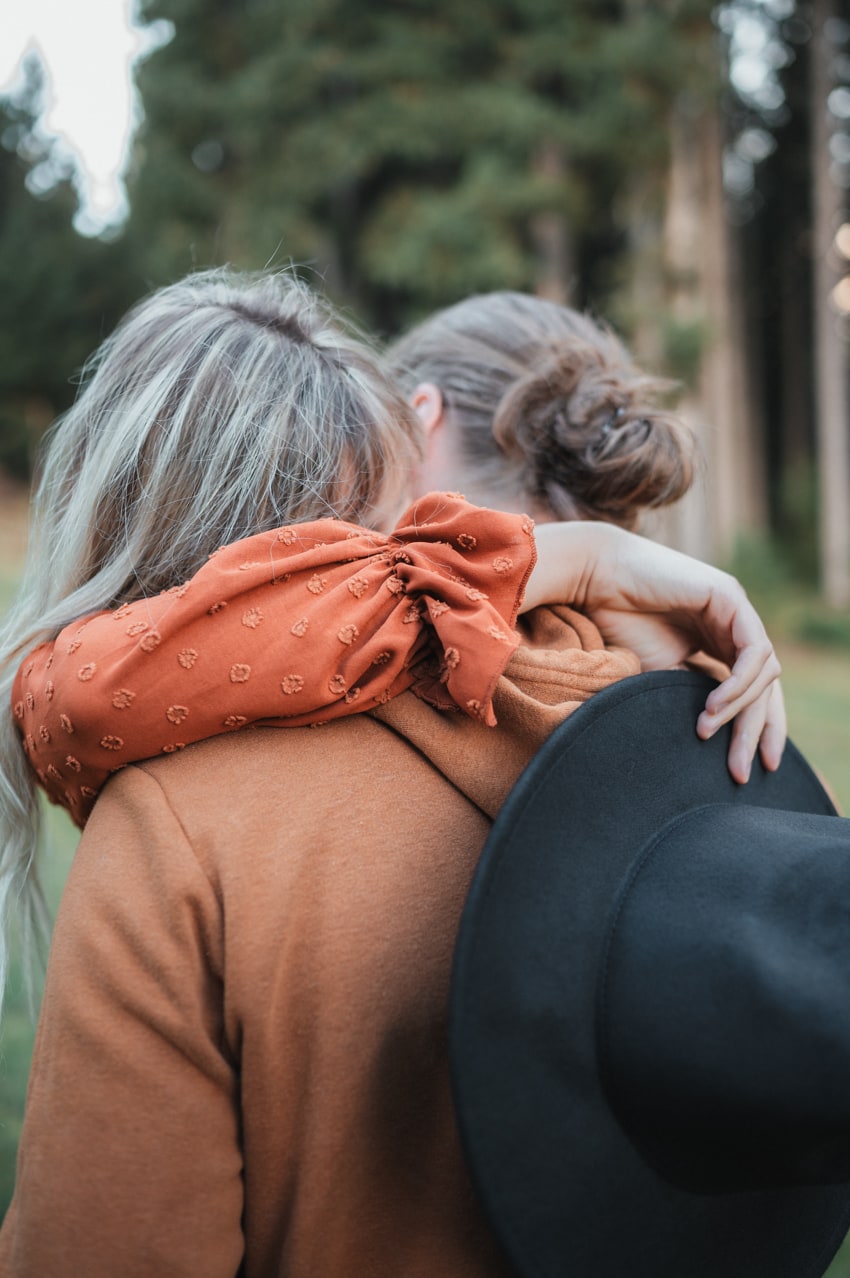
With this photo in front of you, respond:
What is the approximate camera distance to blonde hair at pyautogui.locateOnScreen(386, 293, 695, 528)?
6.00 ft

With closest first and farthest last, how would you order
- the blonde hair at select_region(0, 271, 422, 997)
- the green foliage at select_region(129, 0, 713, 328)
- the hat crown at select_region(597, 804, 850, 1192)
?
the hat crown at select_region(597, 804, 850, 1192) → the blonde hair at select_region(0, 271, 422, 997) → the green foliage at select_region(129, 0, 713, 328)

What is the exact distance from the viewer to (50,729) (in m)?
1.26

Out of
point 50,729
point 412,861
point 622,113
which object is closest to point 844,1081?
point 412,861

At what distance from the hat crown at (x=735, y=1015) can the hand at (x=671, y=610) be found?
1.04 ft

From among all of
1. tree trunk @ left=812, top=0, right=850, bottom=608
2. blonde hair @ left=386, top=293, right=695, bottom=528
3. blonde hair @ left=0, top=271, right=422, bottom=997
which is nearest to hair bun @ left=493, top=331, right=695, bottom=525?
blonde hair @ left=386, top=293, right=695, bottom=528

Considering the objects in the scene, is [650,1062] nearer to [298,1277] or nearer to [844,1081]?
[844,1081]

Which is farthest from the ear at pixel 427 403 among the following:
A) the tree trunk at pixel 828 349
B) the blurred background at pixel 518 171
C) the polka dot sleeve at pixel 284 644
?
the tree trunk at pixel 828 349

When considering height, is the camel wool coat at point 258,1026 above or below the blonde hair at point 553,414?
below

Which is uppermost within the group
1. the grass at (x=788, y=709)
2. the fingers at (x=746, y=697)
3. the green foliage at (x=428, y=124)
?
the green foliage at (x=428, y=124)

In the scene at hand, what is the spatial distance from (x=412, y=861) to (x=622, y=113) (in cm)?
1387

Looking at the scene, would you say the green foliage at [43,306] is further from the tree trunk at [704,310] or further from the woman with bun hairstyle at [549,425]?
the woman with bun hairstyle at [549,425]

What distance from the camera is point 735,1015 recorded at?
1.06 metres

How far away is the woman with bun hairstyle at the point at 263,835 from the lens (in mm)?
1147

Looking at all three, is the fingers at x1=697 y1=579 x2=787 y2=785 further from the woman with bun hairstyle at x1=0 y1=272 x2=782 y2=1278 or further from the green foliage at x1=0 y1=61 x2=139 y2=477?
the green foliage at x1=0 y1=61 x2=139 y2=477
